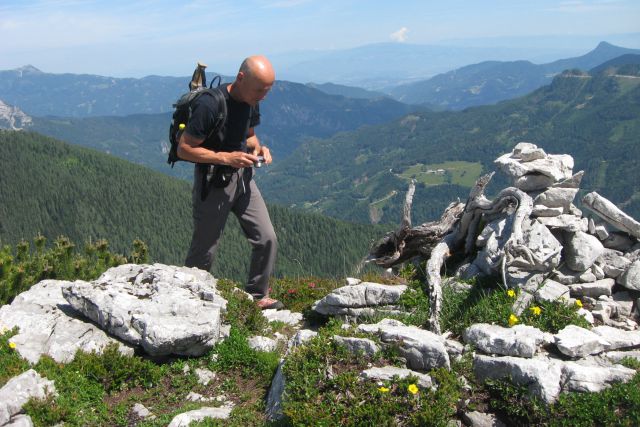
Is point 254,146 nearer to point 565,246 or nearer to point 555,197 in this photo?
point 555,197

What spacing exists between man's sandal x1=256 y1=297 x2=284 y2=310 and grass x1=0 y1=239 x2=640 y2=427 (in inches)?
47.6

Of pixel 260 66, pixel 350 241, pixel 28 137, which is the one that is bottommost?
pixel 350 241

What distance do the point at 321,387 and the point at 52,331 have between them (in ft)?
13.8

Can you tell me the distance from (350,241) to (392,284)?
147 m

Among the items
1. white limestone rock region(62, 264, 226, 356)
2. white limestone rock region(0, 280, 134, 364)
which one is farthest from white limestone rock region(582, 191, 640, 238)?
white limestone rock region(0, 280, 134, 364)

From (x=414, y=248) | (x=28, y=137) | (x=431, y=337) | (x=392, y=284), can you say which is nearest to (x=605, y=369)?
(x=431, y=337)

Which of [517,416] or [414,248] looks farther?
[414,248]

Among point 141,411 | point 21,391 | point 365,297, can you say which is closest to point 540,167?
point 365,297

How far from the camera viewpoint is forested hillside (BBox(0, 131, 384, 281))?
5950 inches

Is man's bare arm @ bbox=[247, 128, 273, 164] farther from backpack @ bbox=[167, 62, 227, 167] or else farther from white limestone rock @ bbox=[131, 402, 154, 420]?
white limestone rock @ bbox=[131, 402, 154, 420]

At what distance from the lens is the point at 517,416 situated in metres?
6.08

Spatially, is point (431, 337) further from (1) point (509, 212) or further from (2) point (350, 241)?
(2) point (350, 241)

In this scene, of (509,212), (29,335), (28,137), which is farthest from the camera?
(28,137)

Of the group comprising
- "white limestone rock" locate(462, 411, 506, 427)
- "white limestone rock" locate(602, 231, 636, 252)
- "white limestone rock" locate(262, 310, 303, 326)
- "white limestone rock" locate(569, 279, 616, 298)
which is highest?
"white limestone rock" locate(602, 231, 636, 252)
